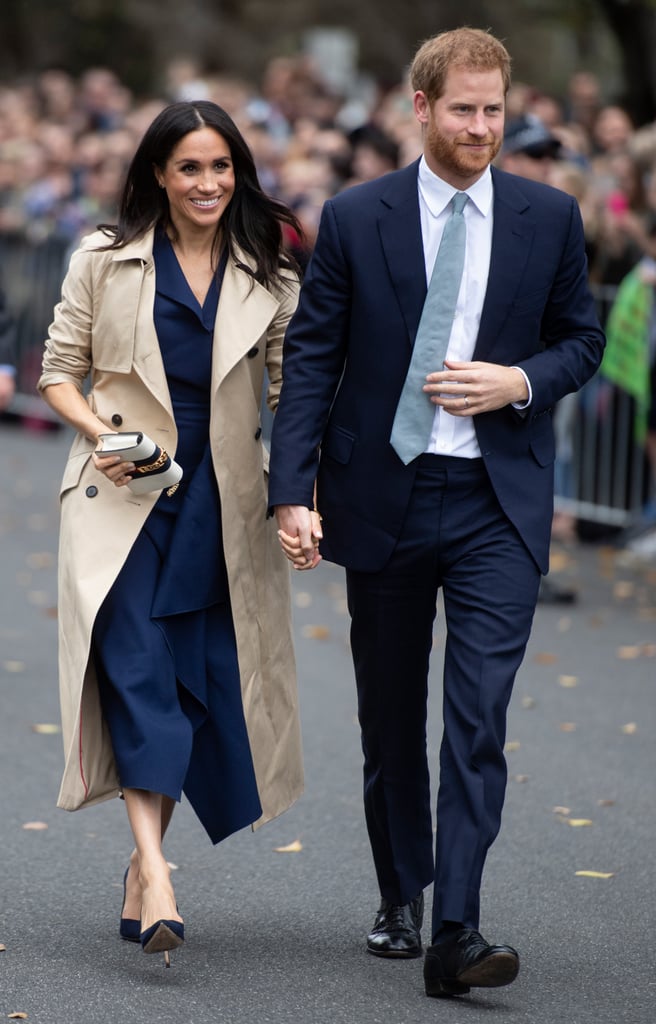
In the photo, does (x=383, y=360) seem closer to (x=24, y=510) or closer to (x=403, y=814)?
(x=403, y=814)

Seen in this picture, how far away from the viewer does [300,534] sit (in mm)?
4566

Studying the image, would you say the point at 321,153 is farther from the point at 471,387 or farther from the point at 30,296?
the point at 471,387

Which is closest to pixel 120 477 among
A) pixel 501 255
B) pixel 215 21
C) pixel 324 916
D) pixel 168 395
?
pixel 168 395

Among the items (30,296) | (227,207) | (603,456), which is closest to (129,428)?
(227,207)

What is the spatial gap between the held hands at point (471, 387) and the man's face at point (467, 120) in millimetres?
465

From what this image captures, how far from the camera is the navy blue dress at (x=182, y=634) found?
186 inches

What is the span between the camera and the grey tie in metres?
4.44

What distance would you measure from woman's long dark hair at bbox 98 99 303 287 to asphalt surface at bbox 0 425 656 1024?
5.67ft

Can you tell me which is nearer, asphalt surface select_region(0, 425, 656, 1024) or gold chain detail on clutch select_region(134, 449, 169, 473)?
asphalt surface select_region(0, 425, 656, 1024)

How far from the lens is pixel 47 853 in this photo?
18.6 ft

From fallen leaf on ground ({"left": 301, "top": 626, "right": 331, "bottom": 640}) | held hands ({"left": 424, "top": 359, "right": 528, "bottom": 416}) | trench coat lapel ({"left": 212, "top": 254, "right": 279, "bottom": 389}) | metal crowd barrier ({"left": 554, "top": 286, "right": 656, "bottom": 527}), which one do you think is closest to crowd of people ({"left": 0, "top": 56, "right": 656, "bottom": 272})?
metal crowd barrier ({"left": 554, "top": 286, "right": 656, "bottom": 527})

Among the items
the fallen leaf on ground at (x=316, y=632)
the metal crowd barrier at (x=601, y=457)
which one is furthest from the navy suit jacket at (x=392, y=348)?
the metal crowd barrier at (x=601, y=457)

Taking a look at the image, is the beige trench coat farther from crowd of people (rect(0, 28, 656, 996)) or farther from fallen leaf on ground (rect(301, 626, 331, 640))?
fallen leaf on ground (rect(301, 626, 331, 640))

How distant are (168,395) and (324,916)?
1.49m
